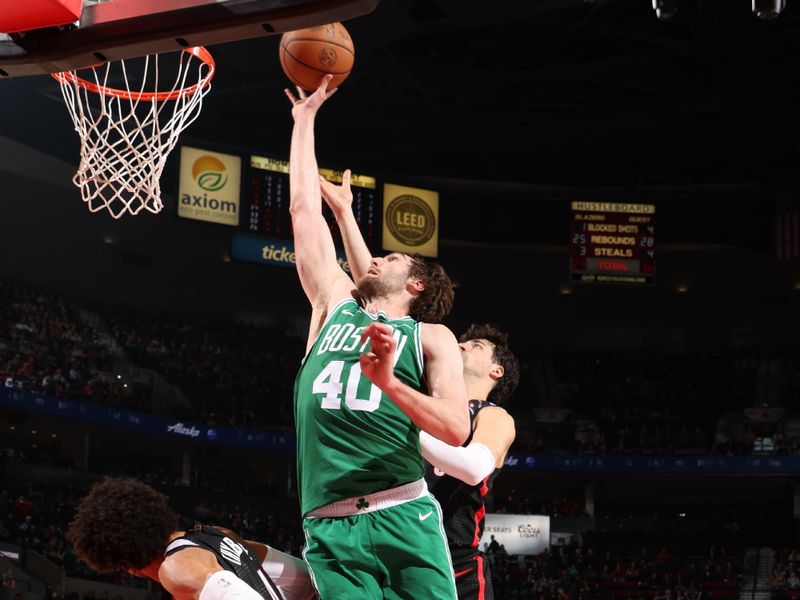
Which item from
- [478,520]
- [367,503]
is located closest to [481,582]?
[478,520]

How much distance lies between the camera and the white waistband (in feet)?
10.7

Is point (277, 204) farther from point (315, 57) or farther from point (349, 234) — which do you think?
point (349, 234)

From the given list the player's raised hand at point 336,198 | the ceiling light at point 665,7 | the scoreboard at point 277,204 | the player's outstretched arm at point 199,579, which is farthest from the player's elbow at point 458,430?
the scoreboard at point 277,204

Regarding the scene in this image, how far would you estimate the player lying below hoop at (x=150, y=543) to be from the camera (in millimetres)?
3018

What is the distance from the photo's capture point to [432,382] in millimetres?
3373

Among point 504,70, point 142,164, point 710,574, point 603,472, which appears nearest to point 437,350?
point 142,164

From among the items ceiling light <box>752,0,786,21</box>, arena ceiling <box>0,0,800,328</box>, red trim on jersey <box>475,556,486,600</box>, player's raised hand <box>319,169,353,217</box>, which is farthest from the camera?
arena ceiling <box>0,0,800,328</box>

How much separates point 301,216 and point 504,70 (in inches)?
622

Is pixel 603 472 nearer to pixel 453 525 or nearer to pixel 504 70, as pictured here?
pixel 504 70

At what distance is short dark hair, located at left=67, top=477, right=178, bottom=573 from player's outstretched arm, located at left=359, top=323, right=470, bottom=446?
76 cm

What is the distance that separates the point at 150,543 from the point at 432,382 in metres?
0.98

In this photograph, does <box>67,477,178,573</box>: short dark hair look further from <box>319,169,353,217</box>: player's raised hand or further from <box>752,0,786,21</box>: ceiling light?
<box>752,0,786,21</box>: ceiling light

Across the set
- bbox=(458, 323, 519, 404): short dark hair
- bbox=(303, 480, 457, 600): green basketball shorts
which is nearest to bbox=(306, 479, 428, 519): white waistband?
bbox=(303, 480, 457, 600): green basketball shorts

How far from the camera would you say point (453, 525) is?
448 cm
